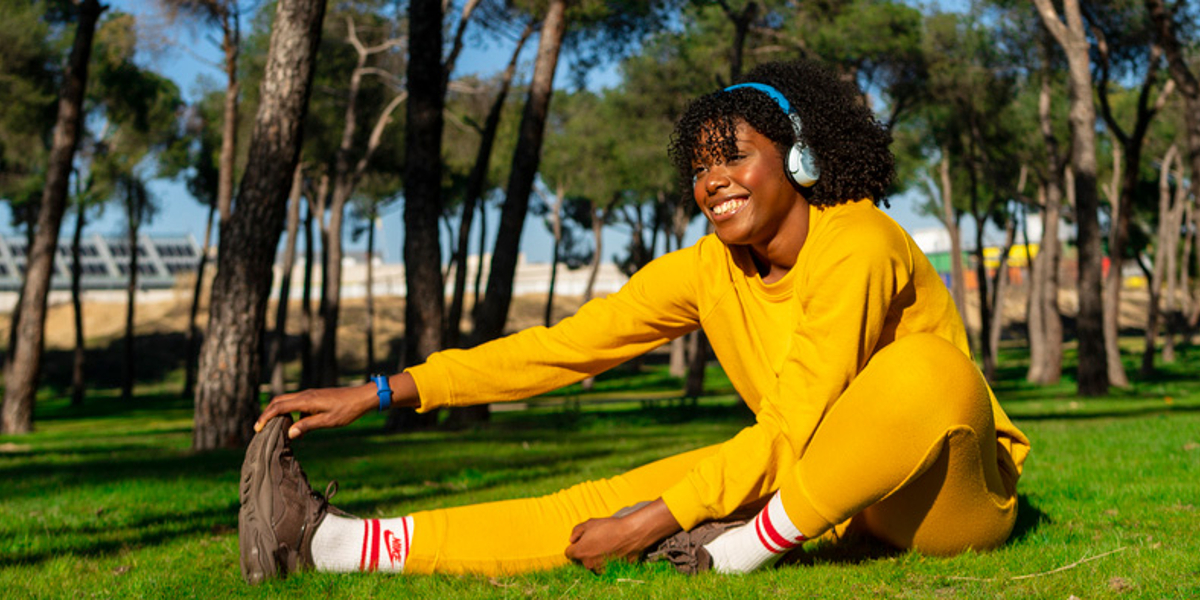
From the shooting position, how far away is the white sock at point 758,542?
3135 mm

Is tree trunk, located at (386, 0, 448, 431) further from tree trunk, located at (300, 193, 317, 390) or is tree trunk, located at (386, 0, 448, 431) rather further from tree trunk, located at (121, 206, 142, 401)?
tree trunk, located at (121, 206, 142, 401)

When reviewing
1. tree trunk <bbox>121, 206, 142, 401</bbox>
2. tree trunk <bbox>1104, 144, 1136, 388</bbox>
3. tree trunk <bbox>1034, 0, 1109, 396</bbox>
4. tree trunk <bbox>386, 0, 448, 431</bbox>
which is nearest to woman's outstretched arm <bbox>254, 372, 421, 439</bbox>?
tree trunk <bbox>386, 0, 448, 431</bbox>

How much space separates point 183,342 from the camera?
156ft

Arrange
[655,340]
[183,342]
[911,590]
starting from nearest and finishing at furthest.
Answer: [911,590], [655,340], [183,342]

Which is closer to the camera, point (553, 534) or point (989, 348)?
point (553, 534)

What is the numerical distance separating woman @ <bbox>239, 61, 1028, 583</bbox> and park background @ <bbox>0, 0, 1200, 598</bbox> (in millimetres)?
154

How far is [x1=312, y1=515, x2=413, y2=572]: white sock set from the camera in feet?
11.2

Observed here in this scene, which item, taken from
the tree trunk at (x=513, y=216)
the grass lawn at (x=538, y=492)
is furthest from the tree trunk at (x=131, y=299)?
the tree trunk at (x=513, y=216)

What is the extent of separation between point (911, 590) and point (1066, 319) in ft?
203

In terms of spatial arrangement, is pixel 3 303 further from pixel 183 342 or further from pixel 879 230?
pixel 879 230

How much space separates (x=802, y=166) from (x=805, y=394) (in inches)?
30.1

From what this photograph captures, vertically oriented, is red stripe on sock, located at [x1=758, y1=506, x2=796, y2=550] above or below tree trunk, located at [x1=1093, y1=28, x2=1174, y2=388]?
below

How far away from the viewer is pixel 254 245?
30.3ft

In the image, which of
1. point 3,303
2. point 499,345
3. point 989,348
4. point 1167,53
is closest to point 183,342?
point 3,303
